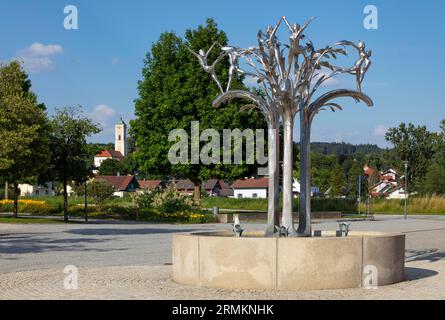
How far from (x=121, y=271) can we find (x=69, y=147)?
74.0 feet

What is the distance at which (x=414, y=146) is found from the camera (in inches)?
3787

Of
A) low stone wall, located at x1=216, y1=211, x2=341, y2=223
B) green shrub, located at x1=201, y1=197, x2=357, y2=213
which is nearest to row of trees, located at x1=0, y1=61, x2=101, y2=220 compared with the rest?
low stone wall, located at x1=216, y1=211, x2=341, y2=223

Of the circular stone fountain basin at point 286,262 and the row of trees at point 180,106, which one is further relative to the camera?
the row of trees at point 180,106

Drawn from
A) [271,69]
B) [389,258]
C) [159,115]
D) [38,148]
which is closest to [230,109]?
[159,115]

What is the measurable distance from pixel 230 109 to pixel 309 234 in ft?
96.0

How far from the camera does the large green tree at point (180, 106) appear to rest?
144 ft

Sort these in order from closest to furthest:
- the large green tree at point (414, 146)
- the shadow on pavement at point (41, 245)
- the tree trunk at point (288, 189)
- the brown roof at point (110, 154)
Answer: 1. the tree trunk at point (288, 189)
2. the shadow on pavement at point (41, 245)
3. the large green tree at point (414, 146)
4. the brown roof at point (110, 154)

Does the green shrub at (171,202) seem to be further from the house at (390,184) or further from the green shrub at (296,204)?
the house at (390,184)

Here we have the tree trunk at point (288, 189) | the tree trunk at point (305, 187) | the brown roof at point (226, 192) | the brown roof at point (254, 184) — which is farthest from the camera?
the brown roof at point (226, 192)

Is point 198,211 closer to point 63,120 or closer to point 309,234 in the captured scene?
point 63,120

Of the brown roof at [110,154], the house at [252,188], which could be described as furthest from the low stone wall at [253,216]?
the brown roof at [110,154]

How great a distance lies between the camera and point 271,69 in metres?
15.1

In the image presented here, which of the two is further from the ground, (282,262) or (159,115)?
(159,115)

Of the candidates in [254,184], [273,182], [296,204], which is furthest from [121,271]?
[254,184]
